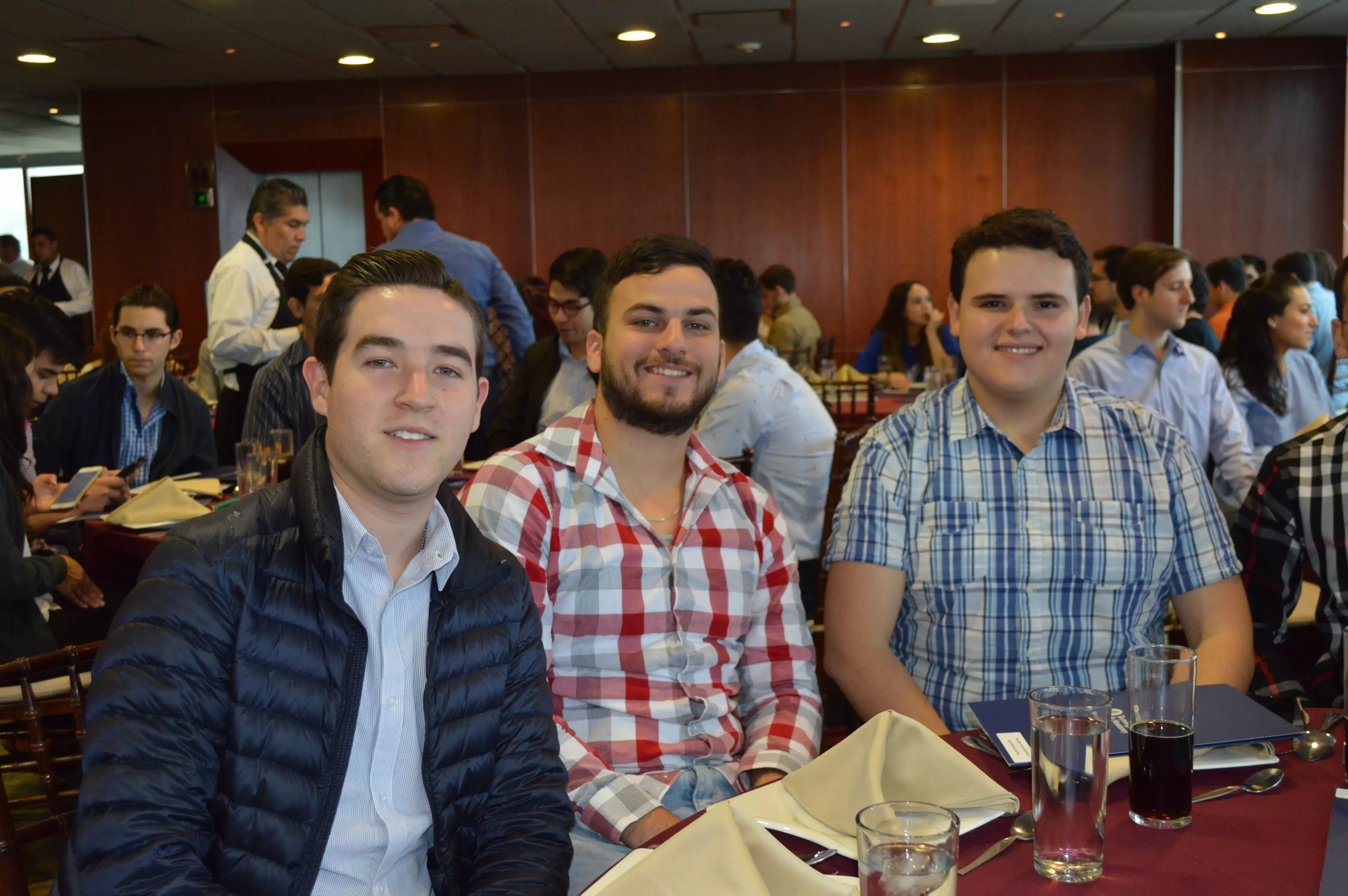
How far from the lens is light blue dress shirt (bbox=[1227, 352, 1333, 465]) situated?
15.3 feet

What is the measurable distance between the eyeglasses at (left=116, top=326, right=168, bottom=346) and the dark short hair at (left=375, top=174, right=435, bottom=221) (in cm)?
213

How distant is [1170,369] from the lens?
4.34 metres

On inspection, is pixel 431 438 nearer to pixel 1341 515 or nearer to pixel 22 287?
pixel 1341 515

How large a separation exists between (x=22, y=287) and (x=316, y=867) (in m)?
4.02

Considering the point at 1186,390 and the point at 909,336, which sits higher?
the point at 909,336

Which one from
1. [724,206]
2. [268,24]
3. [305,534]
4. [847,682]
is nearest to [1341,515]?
[847,682]

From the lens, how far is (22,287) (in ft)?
14.8

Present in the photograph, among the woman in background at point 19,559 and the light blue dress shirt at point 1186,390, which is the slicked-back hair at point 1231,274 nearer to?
the light blue dress shirt at point 1186,390

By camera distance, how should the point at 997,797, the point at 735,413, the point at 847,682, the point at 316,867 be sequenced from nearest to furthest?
the point at 997,797 → the point at 316,867 → the point at 847,682 → the point at 735,413

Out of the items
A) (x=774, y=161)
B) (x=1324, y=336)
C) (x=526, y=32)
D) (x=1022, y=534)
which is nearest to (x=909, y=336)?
(x=774, y=161)

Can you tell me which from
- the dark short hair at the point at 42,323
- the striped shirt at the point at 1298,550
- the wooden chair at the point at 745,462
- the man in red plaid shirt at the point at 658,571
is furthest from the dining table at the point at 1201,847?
the dark short hair at the point at 42,323

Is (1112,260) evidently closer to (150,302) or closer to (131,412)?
(150,302)

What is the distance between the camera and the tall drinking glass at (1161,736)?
4.02 feet

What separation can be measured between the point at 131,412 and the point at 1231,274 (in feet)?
21.7
